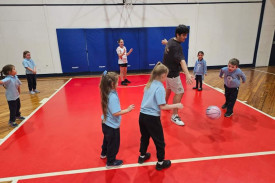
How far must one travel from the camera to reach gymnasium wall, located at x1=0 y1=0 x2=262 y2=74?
350 inches

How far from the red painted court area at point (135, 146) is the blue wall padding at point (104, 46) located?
485 centimetres

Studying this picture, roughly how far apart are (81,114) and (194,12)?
818cm

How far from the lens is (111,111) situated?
97.4 inches

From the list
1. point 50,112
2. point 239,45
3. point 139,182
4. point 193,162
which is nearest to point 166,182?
point 139,182

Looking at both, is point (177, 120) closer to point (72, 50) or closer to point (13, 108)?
point (13, 108)

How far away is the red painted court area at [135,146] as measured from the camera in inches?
104

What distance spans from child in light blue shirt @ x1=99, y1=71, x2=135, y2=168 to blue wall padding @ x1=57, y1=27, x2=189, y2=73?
24.5 ft

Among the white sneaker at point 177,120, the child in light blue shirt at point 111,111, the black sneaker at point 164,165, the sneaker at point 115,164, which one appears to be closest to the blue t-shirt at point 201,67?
the white sneaker at point 177,120

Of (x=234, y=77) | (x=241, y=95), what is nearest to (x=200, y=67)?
(x=241, y=95)

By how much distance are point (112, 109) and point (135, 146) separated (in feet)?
3.87

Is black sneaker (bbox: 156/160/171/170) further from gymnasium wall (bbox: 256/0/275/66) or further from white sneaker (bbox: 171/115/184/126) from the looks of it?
gymnasium wall (bbox: 256/0/275/66)

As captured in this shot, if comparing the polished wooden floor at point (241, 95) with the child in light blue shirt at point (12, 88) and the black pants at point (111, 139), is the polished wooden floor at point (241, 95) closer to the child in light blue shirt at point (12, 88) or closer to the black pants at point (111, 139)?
the child in light blue shirt at point (12, 88)

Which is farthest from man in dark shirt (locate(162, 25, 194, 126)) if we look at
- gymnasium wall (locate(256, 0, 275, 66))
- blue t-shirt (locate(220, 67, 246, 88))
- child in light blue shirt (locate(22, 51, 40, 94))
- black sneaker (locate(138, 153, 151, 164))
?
gymnasium wall (locate(256, 0, 275, 66))

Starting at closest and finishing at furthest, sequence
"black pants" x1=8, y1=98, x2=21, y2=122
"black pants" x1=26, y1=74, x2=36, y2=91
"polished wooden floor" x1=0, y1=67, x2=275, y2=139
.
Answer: "black pants" x1=8, y1=98, x2=21, y2=122 < "polished wooden floor" x1=0, y1=67, x2=275, y2=139 < "black pants" x1=26, y1=74, x2=36, y2=91
